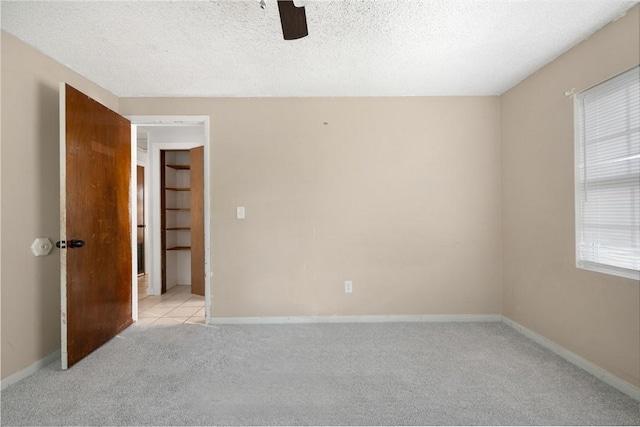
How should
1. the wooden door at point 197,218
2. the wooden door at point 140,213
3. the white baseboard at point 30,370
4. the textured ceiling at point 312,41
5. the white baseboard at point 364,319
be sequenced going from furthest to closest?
the wooden door at point 140,213 → the wooden door at point 197,218 → the white baseboard at point 364,319 → the white baseboard at point 30,370 → the textured ceiling at point 312,41

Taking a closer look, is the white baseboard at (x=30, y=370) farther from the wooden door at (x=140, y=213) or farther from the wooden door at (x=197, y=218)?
the wooden door at (x=140, y=213)

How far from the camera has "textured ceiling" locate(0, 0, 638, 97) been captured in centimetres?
170

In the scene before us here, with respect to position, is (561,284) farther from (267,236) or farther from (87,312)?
(87,312)

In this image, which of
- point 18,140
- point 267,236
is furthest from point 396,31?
point 18,140

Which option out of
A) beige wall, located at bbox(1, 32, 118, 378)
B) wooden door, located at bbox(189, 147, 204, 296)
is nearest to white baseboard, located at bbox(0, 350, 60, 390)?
beige wall, located at bbox(1, 32, 118, 378)

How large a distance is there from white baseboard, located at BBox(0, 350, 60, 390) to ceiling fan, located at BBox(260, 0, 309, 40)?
2716mm

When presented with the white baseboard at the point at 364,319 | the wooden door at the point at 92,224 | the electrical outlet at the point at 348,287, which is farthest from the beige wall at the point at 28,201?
the electrical outlet at the point at 348,287

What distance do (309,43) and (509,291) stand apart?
9.51 feet

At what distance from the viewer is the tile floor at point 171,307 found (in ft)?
10.1

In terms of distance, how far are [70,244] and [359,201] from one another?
2.43 metres

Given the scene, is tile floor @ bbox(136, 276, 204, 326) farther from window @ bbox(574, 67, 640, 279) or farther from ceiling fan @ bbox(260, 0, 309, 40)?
window @ bbox(574, 67, 640, 279)

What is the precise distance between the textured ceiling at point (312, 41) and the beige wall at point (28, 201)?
0.22m

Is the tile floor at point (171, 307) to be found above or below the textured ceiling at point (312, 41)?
below

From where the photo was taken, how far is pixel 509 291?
2869 millimetres
